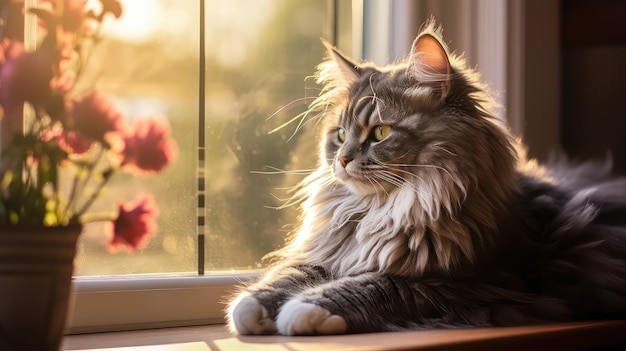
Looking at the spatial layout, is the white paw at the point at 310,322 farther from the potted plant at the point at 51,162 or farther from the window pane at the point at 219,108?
the window pane at the point at 219,108

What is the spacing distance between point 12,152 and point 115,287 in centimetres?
63

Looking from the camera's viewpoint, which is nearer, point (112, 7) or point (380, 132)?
point (112, 7)

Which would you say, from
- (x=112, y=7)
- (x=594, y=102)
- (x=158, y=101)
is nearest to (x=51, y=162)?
(x=112, y=7)

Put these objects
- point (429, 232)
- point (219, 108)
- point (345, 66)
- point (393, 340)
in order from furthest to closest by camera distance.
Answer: point (219, 108), point (345, 66), point (429, 232), point (393, 340)

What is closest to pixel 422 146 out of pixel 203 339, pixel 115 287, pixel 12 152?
pixel 203 339

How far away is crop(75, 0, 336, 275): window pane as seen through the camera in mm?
1560

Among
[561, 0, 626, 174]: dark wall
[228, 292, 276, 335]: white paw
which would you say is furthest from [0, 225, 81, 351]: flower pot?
[561, 0, 626, 174]: dark wall

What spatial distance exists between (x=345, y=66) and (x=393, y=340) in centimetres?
68

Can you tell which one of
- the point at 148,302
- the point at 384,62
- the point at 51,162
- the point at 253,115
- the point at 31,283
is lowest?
the point at 148,302

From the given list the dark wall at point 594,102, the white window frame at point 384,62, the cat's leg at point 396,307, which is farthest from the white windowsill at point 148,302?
the dark wall at point 594,102

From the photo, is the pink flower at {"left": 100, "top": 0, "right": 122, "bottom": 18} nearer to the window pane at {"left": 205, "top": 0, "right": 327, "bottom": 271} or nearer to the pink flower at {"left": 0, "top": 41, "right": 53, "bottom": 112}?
the pink flower at {"left": 0, "top": 41, "right": 53, "bottom": 112}

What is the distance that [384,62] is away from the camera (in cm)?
185

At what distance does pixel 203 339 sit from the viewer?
1276 mm

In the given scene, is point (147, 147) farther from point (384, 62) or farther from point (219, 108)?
point (384, 62)
